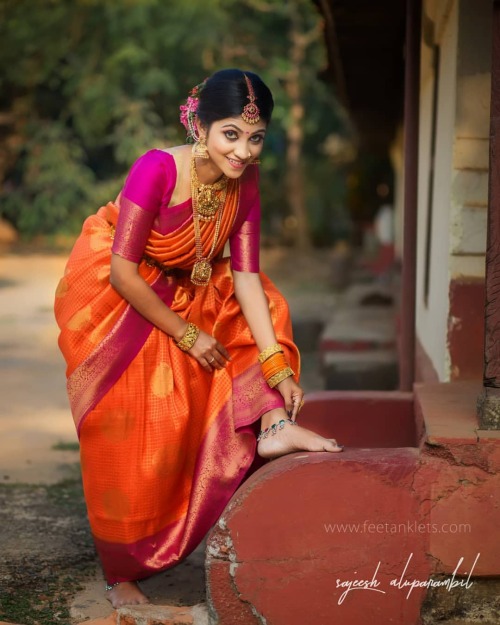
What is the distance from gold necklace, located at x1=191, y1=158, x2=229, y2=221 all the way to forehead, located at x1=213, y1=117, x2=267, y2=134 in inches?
7.2

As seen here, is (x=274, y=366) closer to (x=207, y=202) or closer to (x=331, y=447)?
(x=331, y=447)

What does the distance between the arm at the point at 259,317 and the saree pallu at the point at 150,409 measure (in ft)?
0.13

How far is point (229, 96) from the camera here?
272 centimetres

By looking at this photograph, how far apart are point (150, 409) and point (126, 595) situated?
0.57 meters

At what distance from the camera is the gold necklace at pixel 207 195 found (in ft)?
9.45

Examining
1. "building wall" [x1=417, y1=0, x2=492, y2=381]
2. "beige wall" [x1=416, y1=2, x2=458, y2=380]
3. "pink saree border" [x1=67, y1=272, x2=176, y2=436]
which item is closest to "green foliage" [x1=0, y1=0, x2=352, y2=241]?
"beige wall" [x1=416, y1=2, x2=458, y2=380]

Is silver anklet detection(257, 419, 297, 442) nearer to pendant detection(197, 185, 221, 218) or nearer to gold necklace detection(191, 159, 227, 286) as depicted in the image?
gold necklace detection(191, 159, 227, 286)

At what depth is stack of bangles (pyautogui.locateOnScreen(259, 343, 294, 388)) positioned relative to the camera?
2.87 m

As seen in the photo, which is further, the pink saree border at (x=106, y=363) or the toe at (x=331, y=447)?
the pink saree border at (x=106, y=363)

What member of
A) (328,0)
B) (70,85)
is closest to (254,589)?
(328,0)

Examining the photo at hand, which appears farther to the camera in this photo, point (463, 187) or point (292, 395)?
point (463, 187)

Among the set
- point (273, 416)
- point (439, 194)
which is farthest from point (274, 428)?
point (439, 194)

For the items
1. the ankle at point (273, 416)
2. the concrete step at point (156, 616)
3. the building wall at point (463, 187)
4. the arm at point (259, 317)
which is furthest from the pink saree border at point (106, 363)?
the building wall at point (463, 187)

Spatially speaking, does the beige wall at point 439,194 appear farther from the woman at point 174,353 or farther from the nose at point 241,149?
the nose at point 241,149
